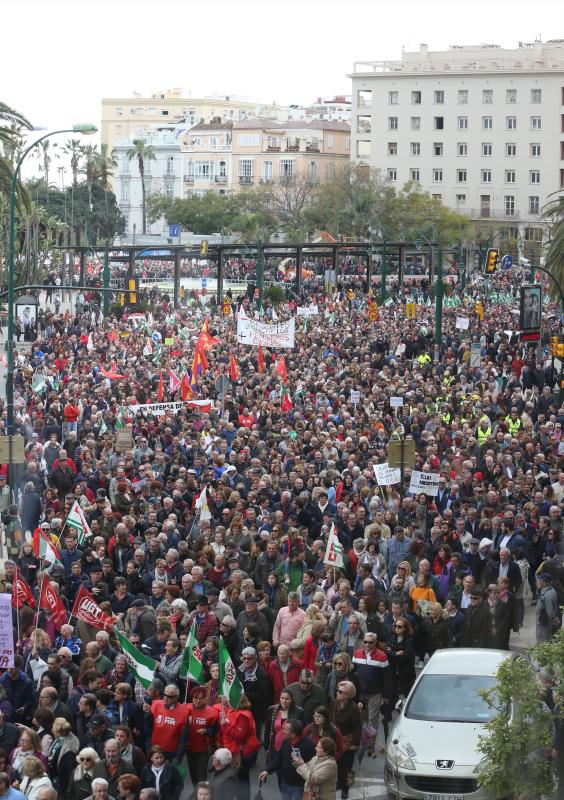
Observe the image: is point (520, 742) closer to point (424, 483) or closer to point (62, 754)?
point (62, 754)

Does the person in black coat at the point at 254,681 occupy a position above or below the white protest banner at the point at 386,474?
below

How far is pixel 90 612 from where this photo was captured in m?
13.7

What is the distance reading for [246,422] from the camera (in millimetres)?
27453

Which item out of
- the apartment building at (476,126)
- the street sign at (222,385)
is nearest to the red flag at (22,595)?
the street sign at (222,385)

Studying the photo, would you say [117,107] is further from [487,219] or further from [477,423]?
[477,423]

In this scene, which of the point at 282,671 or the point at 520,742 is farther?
the point at 282,671

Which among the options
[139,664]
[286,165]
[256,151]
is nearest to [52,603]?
[139,664]

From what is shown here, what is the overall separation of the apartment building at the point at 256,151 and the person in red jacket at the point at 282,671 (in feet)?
429

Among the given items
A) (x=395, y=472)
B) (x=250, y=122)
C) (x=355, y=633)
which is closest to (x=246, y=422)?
(x=395, y=472)

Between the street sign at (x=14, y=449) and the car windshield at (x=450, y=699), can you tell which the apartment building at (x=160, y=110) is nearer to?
the street sign at (x=14, y=449)

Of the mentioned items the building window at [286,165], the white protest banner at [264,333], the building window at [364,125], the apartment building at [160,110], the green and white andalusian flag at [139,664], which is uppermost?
the apartment building at [160,110]

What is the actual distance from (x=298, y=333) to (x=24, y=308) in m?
7.92

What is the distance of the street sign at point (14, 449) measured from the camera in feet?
70.2

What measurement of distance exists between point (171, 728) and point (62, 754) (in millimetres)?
839
